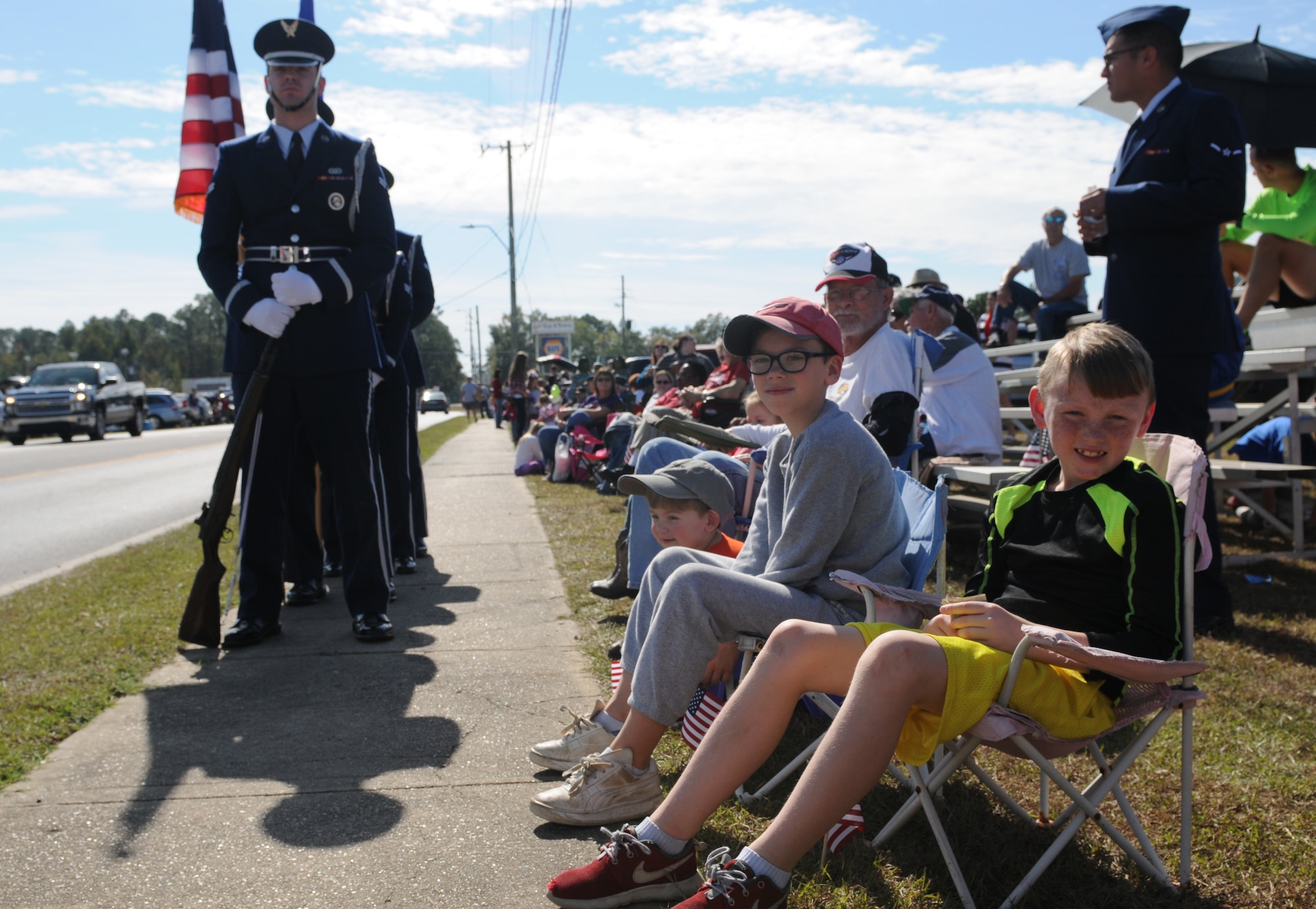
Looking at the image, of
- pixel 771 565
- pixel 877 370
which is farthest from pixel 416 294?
pixel 771 565

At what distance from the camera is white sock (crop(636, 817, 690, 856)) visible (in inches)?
92.5

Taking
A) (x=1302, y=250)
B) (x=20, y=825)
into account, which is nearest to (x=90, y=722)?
(x=20, y=825)

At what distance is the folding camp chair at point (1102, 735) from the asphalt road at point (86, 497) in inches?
268

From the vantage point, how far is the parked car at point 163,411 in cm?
4769

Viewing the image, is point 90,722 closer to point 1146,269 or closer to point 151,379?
point 1146,269

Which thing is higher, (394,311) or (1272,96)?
(1272,96)

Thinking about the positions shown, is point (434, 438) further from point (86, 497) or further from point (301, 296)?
point (301, 296)

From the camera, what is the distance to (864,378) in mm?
4582

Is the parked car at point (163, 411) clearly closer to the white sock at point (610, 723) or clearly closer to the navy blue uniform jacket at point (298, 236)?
the navy blue uniform jacket at point (298, 236)

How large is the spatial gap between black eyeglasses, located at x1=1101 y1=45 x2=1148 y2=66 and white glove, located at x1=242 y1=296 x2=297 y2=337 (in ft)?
12.2

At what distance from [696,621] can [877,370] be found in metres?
2.20

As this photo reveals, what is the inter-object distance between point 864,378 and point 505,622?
2182 mm

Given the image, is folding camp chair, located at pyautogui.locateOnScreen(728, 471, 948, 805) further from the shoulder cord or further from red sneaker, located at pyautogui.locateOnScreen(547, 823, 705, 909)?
the shoulder cord

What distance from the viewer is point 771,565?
9.30 feet
